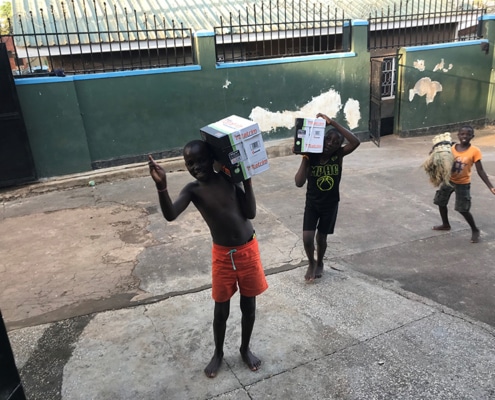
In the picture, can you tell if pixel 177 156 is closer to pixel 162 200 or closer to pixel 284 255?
pixel 284 255

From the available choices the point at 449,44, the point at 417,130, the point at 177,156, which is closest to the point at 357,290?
the point at 177,156

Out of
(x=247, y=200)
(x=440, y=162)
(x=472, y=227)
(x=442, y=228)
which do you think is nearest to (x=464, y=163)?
(x=440, y=162)

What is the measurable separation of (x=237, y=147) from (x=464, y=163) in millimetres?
3376

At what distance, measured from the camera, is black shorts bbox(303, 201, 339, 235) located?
12.8 ft

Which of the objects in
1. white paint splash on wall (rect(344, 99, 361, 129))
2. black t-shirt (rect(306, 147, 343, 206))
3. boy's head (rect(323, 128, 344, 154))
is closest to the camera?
boy's head (rect(323, 128, 344, 154))

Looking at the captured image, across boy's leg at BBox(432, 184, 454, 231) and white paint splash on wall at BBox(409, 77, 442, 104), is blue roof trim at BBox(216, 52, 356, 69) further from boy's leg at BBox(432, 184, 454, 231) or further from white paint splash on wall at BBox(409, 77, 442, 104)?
boy's leg at BBox(432, 184, 454, 231)

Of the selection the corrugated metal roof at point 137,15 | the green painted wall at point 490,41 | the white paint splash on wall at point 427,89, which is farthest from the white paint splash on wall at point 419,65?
the green painted wall at point 490,41

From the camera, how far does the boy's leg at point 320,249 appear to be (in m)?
4.03

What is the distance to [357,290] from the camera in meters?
3.84

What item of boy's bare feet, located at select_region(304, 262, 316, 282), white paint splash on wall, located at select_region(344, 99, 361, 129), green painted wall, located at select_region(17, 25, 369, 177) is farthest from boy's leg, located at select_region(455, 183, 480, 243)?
white paint splash on wall, located at select_region(344, 99, 361, 129)

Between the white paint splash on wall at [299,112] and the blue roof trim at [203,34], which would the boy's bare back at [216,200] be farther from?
the white paint splash on wall at [299,112]

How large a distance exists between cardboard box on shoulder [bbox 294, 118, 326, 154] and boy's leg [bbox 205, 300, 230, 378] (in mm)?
1414

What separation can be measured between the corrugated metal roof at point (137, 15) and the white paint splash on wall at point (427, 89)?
1.74 metres

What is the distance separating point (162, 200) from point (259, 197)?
4263 mm
